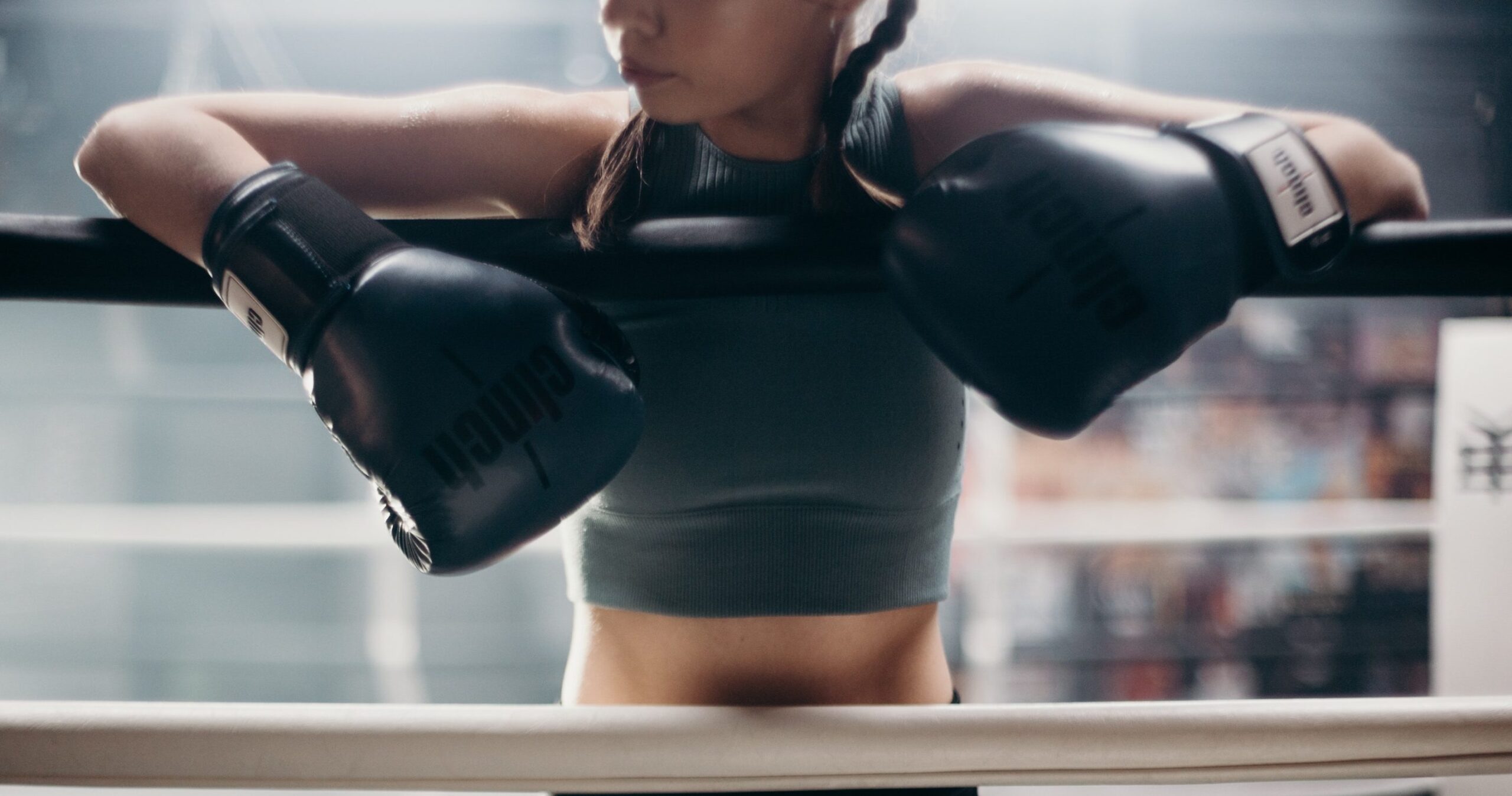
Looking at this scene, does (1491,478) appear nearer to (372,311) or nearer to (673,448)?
(673,448)

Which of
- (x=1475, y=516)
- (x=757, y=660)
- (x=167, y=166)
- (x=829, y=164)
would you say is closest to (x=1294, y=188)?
(x=829, y=164)

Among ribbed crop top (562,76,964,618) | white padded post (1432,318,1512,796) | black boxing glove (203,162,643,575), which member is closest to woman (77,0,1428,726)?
ribbed crop top (562,76,964,618)

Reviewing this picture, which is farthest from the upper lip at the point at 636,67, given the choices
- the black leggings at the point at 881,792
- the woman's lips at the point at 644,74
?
the black leggings at the point at 881,792

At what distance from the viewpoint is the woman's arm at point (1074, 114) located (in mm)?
469

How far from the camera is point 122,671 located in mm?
2982

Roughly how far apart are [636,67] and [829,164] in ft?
0.39

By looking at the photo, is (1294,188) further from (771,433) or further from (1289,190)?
(771,433)

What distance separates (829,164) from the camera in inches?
20.3

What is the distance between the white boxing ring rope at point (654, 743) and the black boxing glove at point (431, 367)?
0.31ft

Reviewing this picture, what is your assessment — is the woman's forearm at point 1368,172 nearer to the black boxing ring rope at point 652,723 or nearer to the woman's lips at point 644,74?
the black boxing ring rope at point 652,723

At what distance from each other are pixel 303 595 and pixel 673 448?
2814mm

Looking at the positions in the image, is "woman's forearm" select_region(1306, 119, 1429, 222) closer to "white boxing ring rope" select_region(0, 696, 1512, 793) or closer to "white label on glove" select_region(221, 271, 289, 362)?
"white boxing ring rope" select_region(0, 696, 1512, 793)

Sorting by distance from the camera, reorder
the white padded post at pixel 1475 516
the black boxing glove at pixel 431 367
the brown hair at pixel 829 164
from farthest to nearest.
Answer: the white padded post at pixel 1475 516 → the brown hair at pixel 829 164 → the black boxing glove at pixel 431 367

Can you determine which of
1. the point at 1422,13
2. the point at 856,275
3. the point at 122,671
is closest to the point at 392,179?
the point at 856,275
